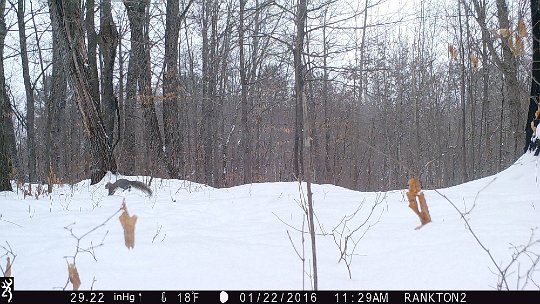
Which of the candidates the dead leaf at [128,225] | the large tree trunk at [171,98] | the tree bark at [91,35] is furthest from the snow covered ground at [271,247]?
the large tree trunk at [171,98]

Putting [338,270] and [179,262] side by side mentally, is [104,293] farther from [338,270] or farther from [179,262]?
[338,270]

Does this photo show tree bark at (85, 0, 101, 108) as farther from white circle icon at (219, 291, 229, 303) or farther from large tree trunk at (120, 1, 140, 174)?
white circle icon at (219, 291, 229, 303)

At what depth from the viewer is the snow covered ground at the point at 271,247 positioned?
220cm

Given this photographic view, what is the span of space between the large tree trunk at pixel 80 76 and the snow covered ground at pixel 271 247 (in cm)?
386

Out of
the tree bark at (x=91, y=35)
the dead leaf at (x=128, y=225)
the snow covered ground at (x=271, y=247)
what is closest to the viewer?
the dead leaf at (x=128, y=225)

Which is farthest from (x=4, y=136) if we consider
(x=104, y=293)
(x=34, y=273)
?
(x=104, y=293)

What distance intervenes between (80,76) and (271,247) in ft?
21.6

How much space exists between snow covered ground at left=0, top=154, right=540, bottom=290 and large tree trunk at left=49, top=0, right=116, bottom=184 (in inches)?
152

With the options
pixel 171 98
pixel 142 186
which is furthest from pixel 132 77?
pixel 142 186

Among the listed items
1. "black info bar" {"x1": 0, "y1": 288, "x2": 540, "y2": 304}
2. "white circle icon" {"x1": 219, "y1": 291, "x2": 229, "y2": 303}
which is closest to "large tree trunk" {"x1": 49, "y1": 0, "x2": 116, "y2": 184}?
"black info bar" {"x1": 0, "y1": 288, "x2": 540, "y2": 304}

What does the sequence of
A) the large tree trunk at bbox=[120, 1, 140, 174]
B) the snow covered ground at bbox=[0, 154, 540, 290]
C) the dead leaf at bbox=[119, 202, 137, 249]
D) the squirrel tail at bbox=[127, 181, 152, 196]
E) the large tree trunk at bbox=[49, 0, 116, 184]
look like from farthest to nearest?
the large tree trunk at bbox=[120, 1, 140, 174]
the large tree trunk at bbox=[49, 0, 116, 184]
the squirrel tail at bbox=[127, 181, 152, 196]
the snow covered ground at bbox=[0, 154, 540, 290]
the dead leaf at bbox=[119, 202, 137, 249]

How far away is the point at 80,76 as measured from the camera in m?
8.02

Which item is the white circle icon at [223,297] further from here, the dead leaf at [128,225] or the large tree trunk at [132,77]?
the large tree trunk at [132,77]

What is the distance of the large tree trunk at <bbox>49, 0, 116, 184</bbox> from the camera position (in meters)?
7.79
